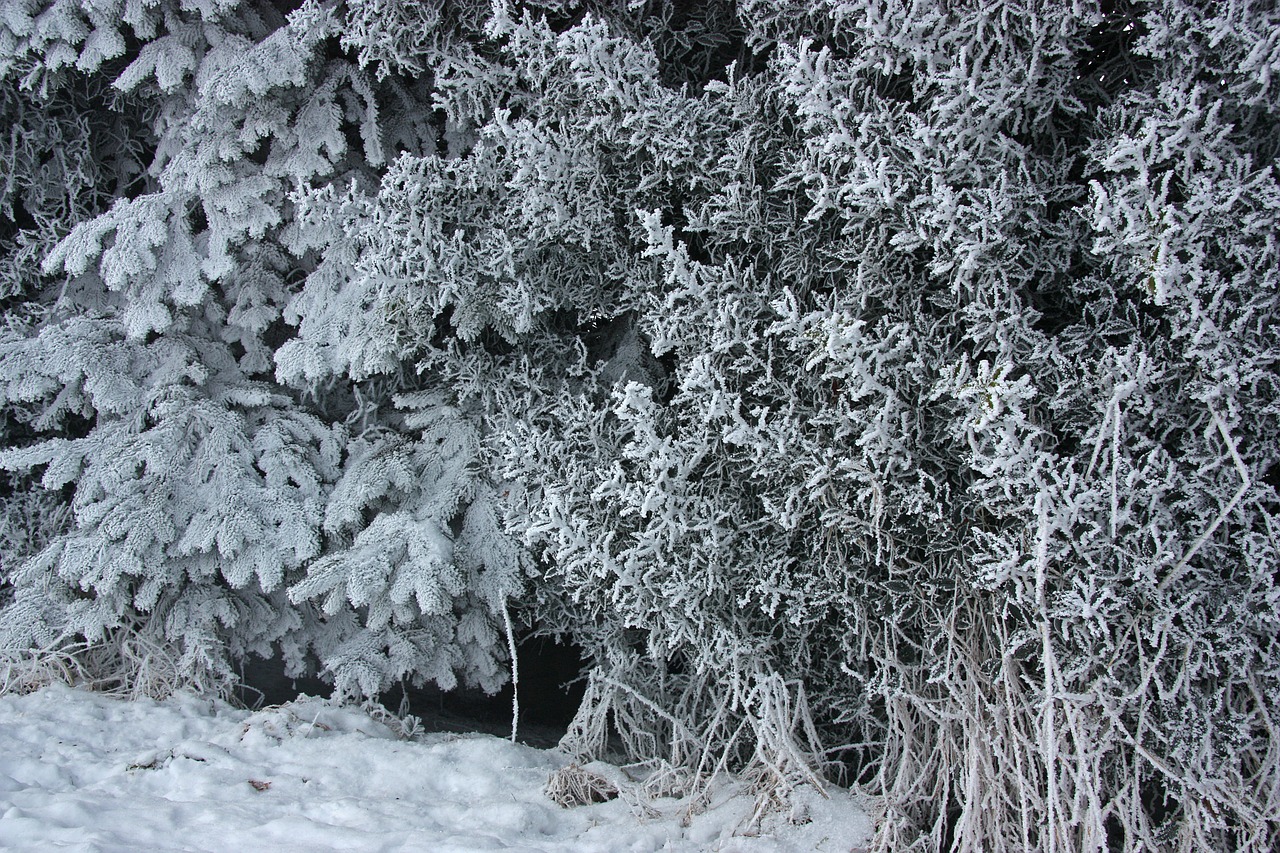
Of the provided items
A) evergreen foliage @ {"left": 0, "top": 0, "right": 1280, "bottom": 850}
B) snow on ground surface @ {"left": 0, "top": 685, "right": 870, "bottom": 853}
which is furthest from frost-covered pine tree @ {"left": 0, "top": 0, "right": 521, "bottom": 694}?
snow on ground surface @ {"left": 0, "top": 685, "right": 870, "bottom": 853}

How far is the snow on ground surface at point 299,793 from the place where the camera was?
194 centimetres

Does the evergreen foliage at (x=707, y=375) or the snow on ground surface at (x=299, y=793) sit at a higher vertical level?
the evergreen foliage at (x=707, y=375)

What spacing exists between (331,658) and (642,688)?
3.34 ft

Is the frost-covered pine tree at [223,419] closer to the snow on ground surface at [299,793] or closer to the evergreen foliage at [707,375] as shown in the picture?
the evergreen foliage at [707,375]

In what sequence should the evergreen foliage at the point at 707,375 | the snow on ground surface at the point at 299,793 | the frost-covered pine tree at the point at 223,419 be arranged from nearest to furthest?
the evergreen foliage at the point at 707,375, the snow on ground surface at the point at 299,793, the frost-covered pine tree at the point at 223,419

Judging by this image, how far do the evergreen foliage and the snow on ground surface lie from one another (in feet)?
0.53

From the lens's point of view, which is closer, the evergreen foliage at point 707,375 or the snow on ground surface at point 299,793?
the evergreen foliage at point 707,375

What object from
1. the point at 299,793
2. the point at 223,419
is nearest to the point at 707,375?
the point at 299,793

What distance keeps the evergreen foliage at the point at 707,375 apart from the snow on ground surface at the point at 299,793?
0.16 meters

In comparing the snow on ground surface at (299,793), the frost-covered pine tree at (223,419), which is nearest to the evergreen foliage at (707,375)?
Result: the frost-covered pine tree at (223,419)

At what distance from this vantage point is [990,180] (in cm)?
189

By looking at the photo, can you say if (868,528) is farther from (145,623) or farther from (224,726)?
(145,623)

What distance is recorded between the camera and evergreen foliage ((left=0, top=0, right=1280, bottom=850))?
5.78 feet

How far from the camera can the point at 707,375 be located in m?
2.08
